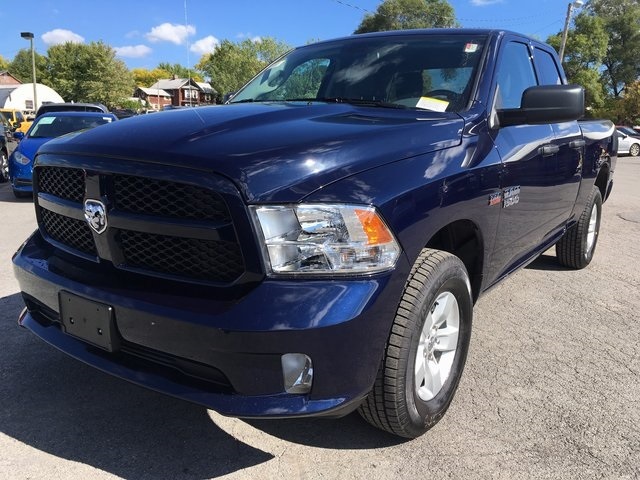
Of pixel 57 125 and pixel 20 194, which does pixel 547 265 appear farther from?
pixel 57 125

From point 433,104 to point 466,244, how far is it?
74 centimetres

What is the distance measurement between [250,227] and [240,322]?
0.32m

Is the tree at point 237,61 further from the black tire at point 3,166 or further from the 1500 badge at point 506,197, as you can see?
the 1500 badge at point 506,197

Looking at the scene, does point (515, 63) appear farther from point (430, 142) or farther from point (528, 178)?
point (430, 142)

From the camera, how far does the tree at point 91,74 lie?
54094 mm

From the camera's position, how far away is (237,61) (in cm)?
6375

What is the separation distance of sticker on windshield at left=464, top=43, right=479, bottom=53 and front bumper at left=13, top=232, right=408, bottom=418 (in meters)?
1.63

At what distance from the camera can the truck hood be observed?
185 centimetres

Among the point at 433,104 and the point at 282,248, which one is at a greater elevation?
the point at 433,104

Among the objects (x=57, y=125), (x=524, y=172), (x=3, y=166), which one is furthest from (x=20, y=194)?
(x=524, y=172)

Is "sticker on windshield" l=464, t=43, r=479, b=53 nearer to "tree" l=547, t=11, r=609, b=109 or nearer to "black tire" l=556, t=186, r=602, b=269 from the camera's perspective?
"black tire" l=556, t=186, r=602, b=269

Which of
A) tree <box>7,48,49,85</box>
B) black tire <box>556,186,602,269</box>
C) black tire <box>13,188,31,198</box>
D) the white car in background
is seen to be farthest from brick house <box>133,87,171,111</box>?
black tire <box>556,186,602,269</box>

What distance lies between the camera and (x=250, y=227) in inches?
70.7

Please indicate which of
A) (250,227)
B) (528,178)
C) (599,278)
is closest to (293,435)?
(250,227)
